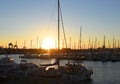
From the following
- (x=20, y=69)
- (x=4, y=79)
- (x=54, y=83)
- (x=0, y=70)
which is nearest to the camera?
(x=54, y=83)

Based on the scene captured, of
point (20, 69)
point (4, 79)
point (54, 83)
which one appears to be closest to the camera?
point (54, 83)

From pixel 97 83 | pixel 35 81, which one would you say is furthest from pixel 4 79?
pixel 97 83

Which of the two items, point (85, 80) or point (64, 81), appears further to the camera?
point (85, 80)

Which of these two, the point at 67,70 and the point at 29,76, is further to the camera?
the point at 67,70

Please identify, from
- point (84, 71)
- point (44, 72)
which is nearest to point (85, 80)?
point (84, 71)

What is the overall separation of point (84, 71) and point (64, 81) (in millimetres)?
9998

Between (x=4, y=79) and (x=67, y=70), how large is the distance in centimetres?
897

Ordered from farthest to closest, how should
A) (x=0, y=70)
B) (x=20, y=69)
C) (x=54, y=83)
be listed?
(x=20, y=69) < (x=0, y=70) < (x=54, y=83)

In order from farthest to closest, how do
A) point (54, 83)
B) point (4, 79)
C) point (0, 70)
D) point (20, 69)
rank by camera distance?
point (20, 69), point (0, 70), point (4, 79), point (54, 83)

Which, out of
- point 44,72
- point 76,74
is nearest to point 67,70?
point 76,74

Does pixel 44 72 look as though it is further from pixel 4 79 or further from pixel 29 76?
pixel 4 79

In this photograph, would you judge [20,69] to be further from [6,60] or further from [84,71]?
[84,71]

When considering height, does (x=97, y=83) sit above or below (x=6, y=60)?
below

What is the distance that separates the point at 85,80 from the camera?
40.2 meters
